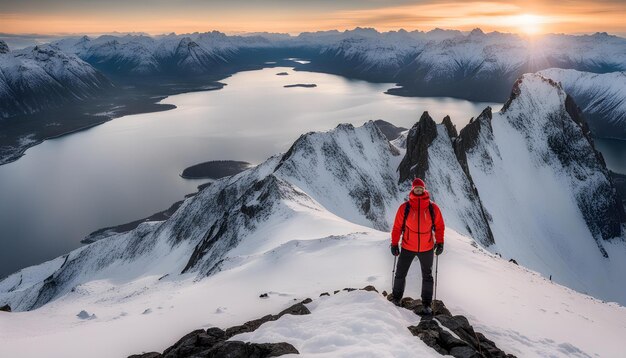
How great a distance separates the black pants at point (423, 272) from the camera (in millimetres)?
13062

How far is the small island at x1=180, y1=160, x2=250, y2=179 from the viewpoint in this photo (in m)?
177

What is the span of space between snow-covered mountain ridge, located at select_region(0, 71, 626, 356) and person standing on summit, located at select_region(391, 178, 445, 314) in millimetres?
2281

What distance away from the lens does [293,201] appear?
51188mm

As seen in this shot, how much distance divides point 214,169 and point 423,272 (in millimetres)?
176710

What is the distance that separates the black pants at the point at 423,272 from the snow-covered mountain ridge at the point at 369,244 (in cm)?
214

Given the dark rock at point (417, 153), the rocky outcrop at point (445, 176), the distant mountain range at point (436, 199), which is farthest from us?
the dark rock at point (417, 153)

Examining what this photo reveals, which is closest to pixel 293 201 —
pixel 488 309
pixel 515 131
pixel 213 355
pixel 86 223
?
pixel 488 309

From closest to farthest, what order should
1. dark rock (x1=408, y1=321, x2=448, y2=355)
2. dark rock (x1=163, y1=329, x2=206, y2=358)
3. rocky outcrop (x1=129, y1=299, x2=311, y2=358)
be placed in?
rocky outcrop (x1=129, y1=299, x2=311, y2=358) < dark rock (x1=408, y1=321, x2=448, y2=355) < dark rock (x1=163, y1=329, x2=206, y2=358)

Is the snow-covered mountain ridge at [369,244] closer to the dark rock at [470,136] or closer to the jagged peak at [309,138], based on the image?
the jagged peak at [309,138]

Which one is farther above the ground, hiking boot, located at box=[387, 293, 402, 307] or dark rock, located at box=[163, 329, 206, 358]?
hiking boot, located at box=[387, 293, 402, 307]

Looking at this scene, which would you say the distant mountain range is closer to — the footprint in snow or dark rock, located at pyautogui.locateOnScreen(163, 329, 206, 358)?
the footprint in snow

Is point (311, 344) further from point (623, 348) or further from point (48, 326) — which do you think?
point (48, 326)

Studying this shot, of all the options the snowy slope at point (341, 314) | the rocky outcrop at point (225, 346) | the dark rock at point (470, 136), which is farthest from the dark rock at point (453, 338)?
the dark rock at point (470, 136)

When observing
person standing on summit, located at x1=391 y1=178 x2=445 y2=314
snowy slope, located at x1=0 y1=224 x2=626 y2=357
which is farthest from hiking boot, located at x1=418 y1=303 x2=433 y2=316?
snowy slope, located at x1=0 y1=224 x2=626 y2=357
